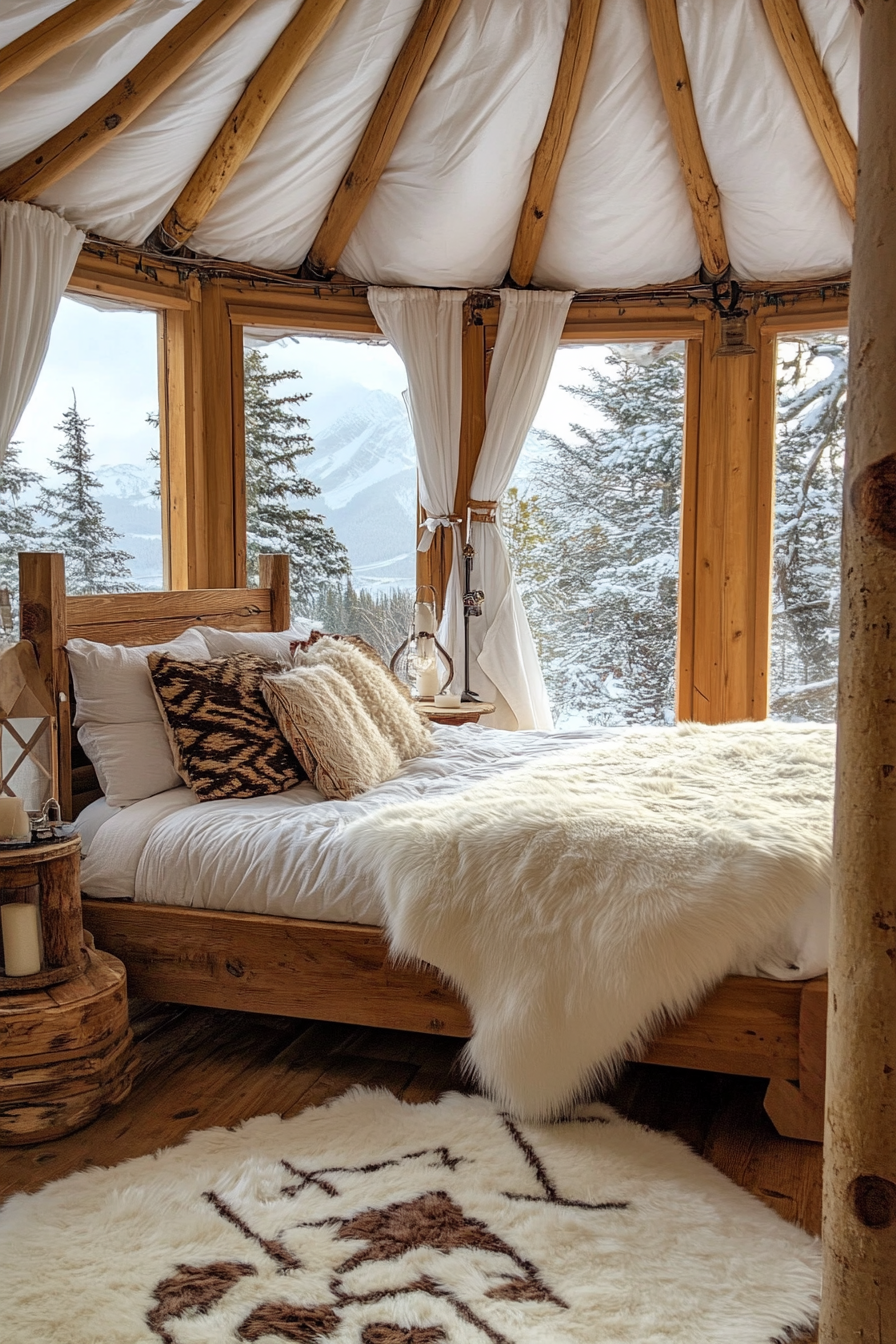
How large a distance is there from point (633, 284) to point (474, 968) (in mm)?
3588

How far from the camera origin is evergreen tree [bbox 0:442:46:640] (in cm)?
383

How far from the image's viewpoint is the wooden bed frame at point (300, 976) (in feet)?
7.00

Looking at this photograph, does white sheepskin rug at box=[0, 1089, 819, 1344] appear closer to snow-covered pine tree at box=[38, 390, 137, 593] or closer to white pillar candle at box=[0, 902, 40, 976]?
white pillar candle at box=[0, 902, 40, 976]

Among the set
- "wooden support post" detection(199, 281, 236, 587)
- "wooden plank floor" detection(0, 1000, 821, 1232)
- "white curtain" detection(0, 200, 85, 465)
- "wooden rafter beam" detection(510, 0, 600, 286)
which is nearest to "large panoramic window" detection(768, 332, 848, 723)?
"wooden rafter beam" detection(510, 0, 600, 286)

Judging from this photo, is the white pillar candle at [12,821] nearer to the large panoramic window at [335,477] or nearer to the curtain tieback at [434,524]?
the large panoramic window at [335,477]

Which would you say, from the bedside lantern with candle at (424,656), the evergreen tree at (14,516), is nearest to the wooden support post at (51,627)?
the evergreen tree at (14,516)

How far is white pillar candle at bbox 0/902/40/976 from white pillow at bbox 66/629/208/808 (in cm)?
53

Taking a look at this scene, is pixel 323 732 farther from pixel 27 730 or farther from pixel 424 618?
pixel 424 618

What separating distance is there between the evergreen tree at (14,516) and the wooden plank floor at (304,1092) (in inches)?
67.8

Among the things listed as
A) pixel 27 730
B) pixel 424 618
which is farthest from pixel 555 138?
pixel 27 730

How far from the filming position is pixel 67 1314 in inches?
64.2

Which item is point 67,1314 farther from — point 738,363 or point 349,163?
point 738,363

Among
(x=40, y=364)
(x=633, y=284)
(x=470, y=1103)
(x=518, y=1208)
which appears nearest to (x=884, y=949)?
(x=518, y=1208)

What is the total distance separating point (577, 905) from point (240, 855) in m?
0.82
